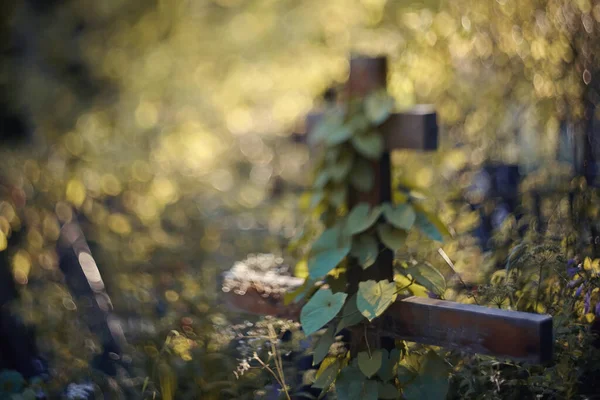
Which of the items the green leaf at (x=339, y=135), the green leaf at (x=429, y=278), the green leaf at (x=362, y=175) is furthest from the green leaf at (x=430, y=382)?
the green leaf at (x=339, y=135)

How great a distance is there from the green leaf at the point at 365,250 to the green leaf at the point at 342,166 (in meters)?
0.18

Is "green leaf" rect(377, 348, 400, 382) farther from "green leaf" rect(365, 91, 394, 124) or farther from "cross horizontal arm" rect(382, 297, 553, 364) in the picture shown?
"green leaf" rect(365, 91, 394, 124)

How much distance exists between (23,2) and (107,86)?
2.41ft

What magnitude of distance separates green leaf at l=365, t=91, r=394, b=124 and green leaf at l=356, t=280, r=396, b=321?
438 mm

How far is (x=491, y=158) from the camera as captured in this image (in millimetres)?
3164

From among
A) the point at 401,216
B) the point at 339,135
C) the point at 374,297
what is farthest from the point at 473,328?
the point at 339,135

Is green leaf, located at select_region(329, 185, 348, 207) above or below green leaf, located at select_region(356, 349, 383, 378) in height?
above

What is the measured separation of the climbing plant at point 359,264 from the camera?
5.20 feet

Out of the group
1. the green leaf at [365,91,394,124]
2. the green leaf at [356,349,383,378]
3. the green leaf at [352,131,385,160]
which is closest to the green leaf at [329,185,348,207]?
the green leaf at [352,131,385,160]

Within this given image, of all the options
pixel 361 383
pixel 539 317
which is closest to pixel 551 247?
pixel 539 317

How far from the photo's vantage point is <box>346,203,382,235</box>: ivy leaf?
5.60 ft

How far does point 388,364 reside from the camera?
165 cm

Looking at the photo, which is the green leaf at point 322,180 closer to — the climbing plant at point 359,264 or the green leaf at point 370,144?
the climbing plant at point 359,264

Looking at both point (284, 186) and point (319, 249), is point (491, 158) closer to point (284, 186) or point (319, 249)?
point (319, 249)
